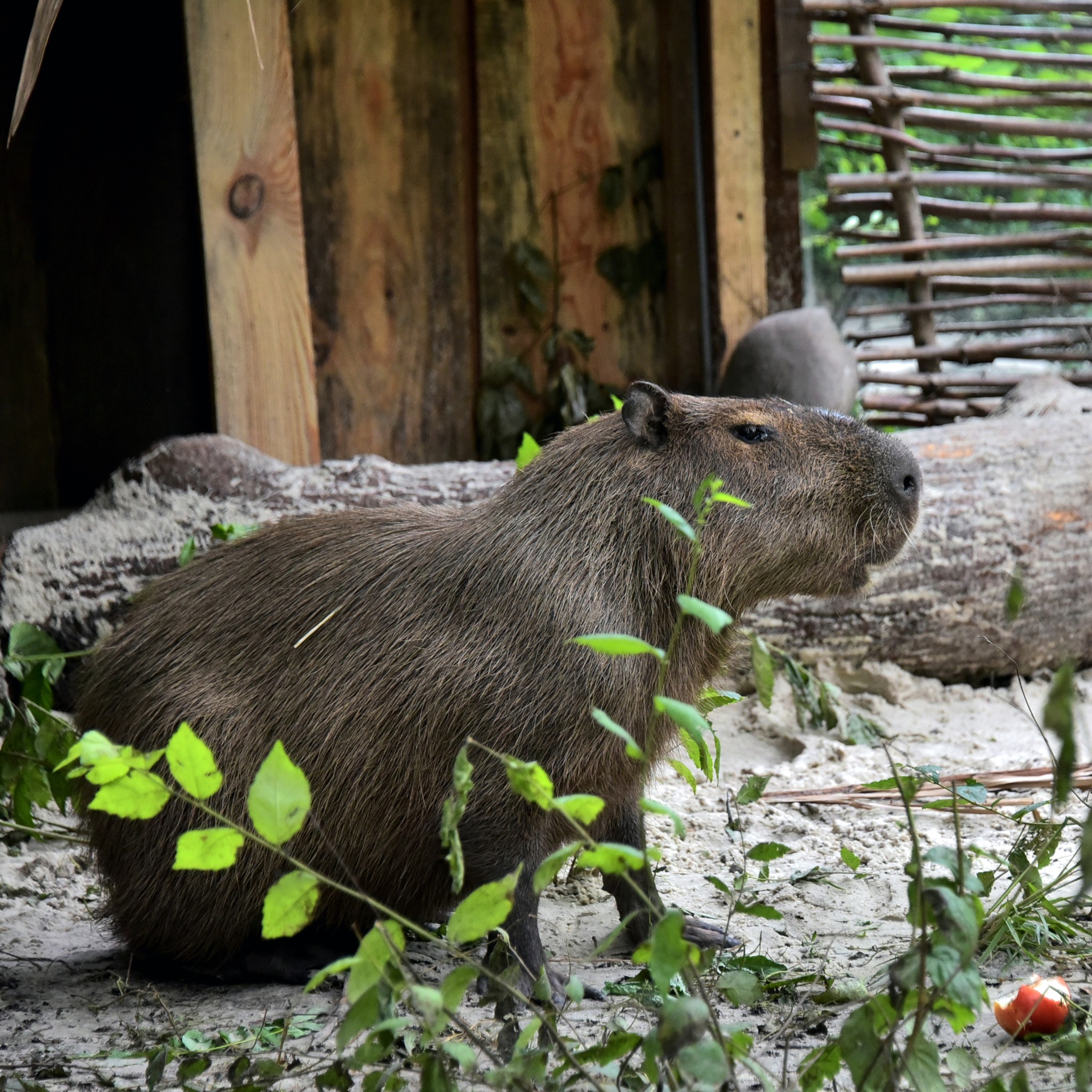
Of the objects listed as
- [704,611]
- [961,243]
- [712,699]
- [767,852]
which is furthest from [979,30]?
[704,611]

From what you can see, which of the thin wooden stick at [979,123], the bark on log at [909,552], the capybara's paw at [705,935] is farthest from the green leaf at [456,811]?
the thin wooden stick at [979,123]

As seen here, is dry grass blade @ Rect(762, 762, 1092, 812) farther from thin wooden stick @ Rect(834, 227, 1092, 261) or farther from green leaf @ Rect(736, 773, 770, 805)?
thin wooden stick @ Rect(834, 227, 1092, 261)

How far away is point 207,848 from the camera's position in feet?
5.24

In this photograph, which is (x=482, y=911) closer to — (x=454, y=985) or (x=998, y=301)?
(x=454, y=985)

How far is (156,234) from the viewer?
5047mm

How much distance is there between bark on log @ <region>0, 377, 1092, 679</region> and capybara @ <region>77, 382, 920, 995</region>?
0.99m

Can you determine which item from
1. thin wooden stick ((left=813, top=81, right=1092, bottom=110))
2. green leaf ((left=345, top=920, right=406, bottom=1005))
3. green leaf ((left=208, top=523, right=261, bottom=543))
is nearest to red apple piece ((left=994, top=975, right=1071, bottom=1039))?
green leaf ((left=345, top=920, right=406, bottom=1005))

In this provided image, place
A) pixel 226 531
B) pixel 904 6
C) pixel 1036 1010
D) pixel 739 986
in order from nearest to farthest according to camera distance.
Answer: pixel 739 986, pixel 1036 1010, pixel 226 531, pixel 904 6

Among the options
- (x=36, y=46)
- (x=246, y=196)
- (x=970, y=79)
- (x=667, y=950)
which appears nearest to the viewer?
(x=667, y=950)

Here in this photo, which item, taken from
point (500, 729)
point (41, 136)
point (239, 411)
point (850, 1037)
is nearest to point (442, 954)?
point (500, 729)

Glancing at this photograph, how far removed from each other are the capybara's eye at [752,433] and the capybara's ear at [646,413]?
0.14 metres

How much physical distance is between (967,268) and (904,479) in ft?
13.0

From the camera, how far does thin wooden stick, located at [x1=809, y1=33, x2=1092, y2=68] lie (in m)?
5.70

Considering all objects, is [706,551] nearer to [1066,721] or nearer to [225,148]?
[1066,721]
